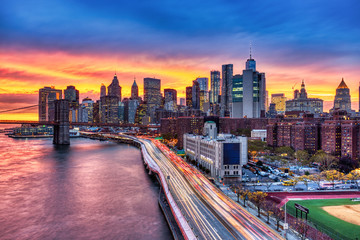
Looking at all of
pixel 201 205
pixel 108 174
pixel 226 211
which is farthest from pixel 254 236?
pixel 108 174

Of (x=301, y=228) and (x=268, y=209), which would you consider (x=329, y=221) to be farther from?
(x=268, y=209)

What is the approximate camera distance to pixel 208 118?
14175 cm

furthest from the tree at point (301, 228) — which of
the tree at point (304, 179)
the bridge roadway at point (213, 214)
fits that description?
the tree at point (304, 179)

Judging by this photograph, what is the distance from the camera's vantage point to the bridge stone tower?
508ft

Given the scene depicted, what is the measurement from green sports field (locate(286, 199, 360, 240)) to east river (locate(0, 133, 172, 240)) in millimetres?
17927

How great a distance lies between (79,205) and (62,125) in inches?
4957

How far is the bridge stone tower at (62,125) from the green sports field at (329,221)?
5643 inches

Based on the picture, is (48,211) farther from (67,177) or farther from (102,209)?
(67,177)

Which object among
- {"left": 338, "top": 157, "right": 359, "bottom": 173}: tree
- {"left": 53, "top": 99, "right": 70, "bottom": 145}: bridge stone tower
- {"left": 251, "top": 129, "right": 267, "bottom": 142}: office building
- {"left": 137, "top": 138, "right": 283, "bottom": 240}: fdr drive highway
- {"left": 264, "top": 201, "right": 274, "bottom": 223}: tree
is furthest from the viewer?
{"left": 53, "top": 99, "right": 70, "bottom": 145}: bridge stone tower

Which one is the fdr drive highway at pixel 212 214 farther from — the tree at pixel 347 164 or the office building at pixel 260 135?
the office building at pixel 260 135

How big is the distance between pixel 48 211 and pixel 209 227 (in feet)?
87.0

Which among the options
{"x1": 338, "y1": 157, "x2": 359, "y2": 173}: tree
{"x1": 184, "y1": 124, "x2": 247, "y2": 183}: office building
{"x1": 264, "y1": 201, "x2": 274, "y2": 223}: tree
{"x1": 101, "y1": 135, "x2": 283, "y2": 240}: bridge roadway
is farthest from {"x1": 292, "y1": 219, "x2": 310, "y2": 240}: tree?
{"x1": 338, "y1": 157, "x2": 359, "y2": 173}: tree

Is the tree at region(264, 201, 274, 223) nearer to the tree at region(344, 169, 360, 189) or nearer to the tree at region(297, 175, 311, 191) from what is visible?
the tree at region(297, 175, 311, 191)

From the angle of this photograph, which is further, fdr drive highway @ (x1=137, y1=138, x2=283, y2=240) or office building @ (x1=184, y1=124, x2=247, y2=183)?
office building @ (x1=184, y1=124, x2=247, y2=183)
